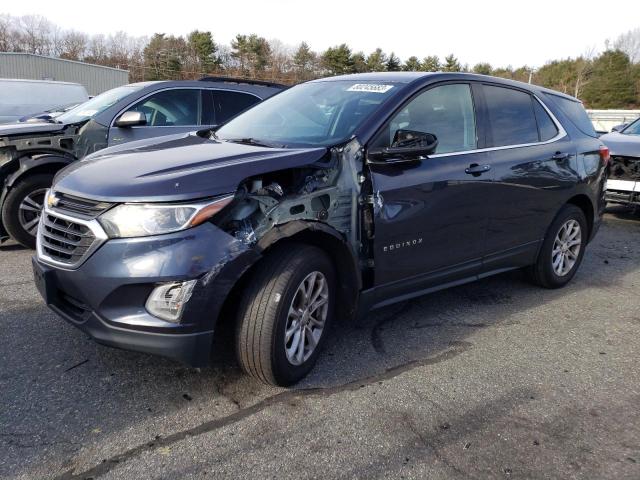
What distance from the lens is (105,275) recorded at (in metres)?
2.66

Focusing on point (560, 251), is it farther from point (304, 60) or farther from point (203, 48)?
point (203, 48)

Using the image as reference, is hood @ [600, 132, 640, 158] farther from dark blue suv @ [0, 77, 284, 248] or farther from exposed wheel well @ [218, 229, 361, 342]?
exposed wheel well @ [218, 229, 361, 342]

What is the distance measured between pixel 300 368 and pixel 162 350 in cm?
83

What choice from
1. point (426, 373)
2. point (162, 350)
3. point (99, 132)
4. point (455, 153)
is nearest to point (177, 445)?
point (162, 350)

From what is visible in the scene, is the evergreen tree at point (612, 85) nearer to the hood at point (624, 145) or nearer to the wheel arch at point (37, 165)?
the hood at point (624, 145)

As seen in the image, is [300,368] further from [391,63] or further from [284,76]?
[391,63]

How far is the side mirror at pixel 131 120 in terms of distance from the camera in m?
5.82

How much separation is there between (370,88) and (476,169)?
37.1 inches

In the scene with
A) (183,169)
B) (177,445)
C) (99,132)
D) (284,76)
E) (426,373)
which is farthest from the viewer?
(284,76)

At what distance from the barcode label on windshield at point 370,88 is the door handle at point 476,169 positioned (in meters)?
0.79

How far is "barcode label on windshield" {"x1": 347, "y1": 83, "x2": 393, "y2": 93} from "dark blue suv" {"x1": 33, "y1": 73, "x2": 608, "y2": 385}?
16 millimetres

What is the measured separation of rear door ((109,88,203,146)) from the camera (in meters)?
6.11

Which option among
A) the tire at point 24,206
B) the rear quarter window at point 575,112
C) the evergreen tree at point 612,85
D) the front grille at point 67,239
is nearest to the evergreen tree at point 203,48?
the evergreen tree at point 612,85

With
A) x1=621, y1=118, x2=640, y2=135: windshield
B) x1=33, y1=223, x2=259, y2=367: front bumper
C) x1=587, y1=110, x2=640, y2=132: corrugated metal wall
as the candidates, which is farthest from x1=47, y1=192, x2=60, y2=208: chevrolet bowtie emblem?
x1=587, y1=110, x2=640, y2=132: corrugated metal wall
